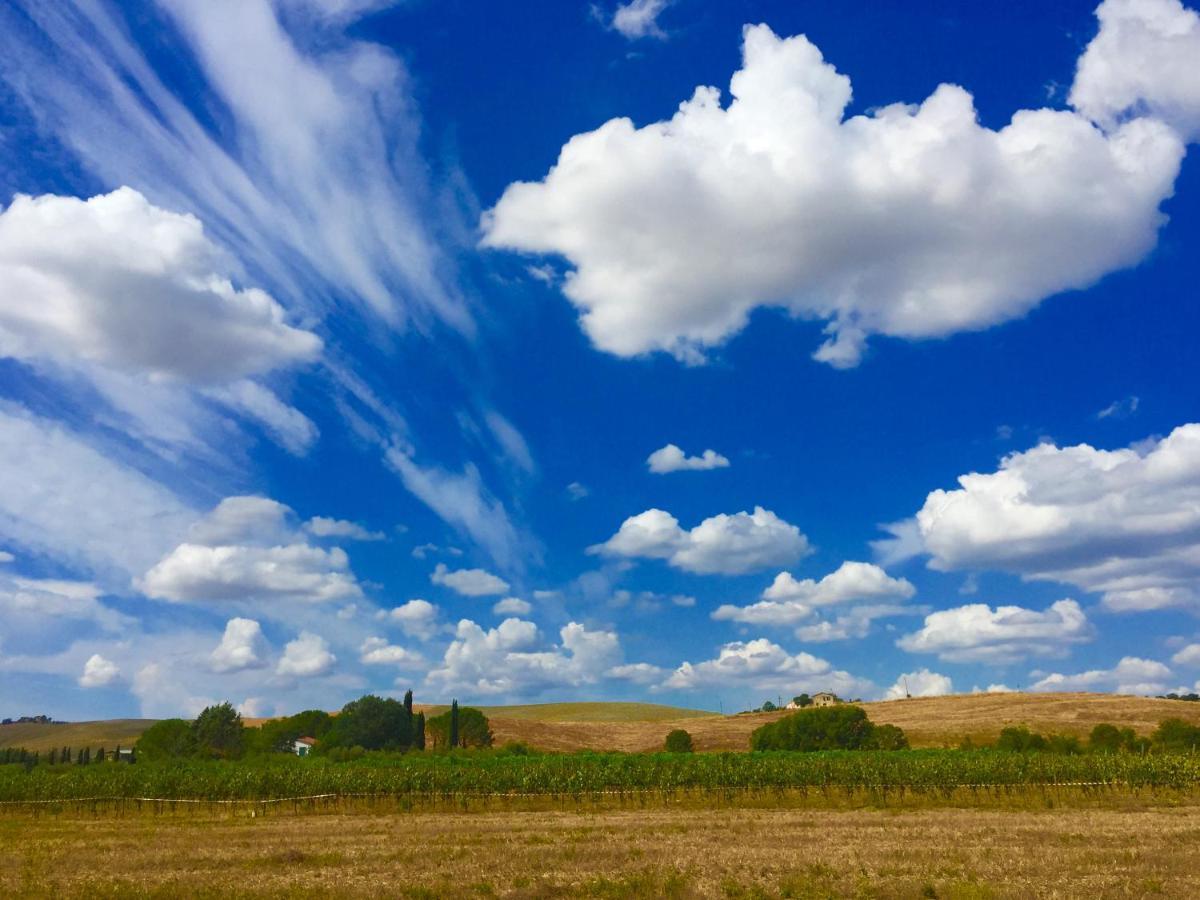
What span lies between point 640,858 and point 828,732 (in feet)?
374

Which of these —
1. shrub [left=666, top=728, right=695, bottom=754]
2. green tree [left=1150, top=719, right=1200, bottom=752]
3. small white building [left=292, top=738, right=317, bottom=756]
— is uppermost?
small white building [left=292, top=738, right=317, bottom=756]

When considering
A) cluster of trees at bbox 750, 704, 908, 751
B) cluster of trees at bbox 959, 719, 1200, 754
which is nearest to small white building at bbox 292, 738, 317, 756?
cluster of trees at bbox 750, 704, 908, 751

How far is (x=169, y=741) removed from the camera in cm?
15950

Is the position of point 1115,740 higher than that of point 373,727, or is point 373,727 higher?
point 373,727

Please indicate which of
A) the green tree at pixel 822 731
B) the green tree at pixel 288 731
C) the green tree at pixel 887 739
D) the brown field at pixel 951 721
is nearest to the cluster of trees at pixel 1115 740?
the green tree at pixel 887 739

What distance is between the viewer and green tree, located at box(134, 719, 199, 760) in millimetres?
155000

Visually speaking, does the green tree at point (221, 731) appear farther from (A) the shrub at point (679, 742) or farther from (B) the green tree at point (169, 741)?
(A) the shrub at point (679, 742)

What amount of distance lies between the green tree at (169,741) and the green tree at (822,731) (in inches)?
3867

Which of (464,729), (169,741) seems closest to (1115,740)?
(464,729)

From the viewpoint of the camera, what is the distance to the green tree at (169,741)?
155m

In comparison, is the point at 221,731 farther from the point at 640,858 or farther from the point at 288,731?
the point at 640,858

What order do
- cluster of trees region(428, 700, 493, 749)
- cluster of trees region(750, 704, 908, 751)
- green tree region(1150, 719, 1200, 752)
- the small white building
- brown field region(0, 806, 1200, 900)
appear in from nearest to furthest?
brown field region(0, 806, 1200, 900) < green tree region(1150, 719, 1200, 752) < cluster of trees region(750, 704, 908, 751) < cluster of trees region(428, 700, 493, 749) < the small white building

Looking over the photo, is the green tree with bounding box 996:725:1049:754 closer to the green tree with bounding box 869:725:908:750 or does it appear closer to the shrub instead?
the green tree with bounding box 869:725:908:750

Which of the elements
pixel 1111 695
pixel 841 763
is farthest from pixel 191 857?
pixel 1111 695
